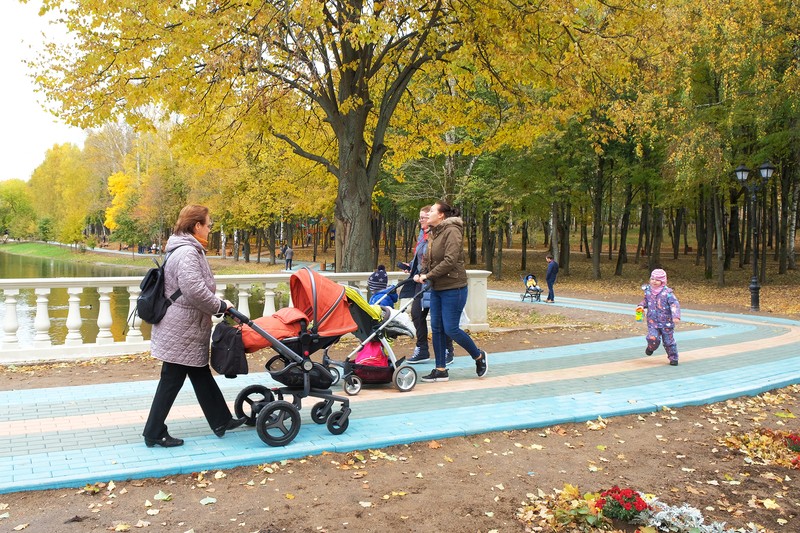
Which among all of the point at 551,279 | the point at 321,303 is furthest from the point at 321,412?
the point at 551,279

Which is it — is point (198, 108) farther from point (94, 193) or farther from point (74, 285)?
point (94, 193)

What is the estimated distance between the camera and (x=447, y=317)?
7656 millimetres

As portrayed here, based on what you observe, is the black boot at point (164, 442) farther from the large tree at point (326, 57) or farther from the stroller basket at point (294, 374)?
the large tree at point (326, 57)

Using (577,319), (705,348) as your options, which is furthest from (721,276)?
(705,348)

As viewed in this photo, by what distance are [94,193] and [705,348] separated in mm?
76973

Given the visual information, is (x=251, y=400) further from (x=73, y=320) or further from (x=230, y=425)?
(x=73, y=320)

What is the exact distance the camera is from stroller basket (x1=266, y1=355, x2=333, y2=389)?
18.2 ft

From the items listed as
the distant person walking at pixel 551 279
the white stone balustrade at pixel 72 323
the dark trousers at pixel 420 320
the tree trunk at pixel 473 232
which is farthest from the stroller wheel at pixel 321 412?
the tree trunk at pixel 473 232

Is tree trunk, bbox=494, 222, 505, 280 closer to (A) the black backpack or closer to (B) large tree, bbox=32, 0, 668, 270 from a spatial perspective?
(B) large tree, bbox=32, 0, 668, 270

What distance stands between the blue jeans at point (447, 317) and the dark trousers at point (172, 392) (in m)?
3.11

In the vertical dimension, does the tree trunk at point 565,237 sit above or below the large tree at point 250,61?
below

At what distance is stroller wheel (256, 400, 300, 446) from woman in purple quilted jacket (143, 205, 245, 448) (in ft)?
1.84

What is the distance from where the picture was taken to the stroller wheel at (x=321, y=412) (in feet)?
18.9

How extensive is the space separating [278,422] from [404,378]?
7.49ft
